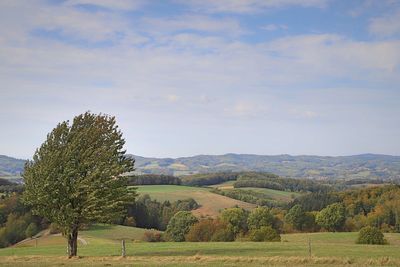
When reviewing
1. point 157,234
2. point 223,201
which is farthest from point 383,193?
point 157,234

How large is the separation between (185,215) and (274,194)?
8371cm

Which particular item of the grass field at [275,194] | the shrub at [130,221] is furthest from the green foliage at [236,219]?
the grass field at [275,194]

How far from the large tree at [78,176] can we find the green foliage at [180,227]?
56.5 meters

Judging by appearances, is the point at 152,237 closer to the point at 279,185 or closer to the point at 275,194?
the point at 275,194

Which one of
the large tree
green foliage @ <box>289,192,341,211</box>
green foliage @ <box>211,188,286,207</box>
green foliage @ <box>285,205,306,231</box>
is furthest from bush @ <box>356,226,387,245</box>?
green foliage @ <box>211,188,286,207</box>

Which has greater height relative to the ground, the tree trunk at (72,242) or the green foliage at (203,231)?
the tree trunk at (72,242)

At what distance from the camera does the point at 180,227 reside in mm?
91188

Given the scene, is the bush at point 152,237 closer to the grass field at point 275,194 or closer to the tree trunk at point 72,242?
the tree trunk at point 72,242

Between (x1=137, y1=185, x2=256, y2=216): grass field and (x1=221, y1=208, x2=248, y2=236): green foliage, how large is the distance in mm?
28226

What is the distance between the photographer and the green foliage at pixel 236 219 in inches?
3760

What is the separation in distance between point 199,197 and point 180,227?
196 ft

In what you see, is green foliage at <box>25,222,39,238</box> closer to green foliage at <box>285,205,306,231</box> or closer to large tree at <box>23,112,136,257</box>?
green foliage at <box>285,205,306,231</box>

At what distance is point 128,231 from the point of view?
9350 cm

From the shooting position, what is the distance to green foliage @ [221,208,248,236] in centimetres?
9550
